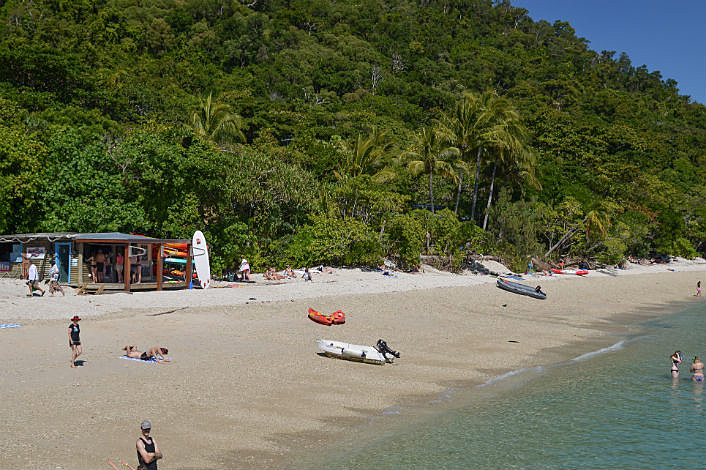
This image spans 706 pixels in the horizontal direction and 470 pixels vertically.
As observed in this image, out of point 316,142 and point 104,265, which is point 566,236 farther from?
point 104,265

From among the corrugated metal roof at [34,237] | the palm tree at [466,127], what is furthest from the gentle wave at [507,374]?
the palm tree at [466,127]

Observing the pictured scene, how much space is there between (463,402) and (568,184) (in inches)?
1601

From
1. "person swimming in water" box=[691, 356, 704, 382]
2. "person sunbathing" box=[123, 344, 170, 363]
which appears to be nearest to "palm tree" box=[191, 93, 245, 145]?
"person sunbathing" box=[123, 344, 170, 363]

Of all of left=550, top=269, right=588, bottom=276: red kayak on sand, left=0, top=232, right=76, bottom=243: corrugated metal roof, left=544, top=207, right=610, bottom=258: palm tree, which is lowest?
left=550, top=269, right=588, bottom=276: red kayak on sand

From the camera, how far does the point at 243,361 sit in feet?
44.1

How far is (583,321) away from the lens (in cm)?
2358

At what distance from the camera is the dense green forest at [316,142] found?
2423 cm

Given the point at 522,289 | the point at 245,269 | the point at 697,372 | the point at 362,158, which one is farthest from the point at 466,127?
the point at 697,372

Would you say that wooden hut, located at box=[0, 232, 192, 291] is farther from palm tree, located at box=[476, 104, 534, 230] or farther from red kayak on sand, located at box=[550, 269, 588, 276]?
red kayak on sand, located at box=[550, 269, 588, 276]

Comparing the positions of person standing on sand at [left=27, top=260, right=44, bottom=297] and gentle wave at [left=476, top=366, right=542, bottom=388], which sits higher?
person standing on sand at [left=27, top=260, right=44, bottom=297]

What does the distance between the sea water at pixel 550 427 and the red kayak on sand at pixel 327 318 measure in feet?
18.8

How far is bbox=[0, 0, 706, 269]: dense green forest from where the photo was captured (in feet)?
79.5

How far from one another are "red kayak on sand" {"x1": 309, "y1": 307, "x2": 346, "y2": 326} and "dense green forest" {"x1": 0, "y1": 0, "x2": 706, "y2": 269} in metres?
8.00

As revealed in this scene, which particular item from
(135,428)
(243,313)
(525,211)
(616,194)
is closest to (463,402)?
(135,428)
